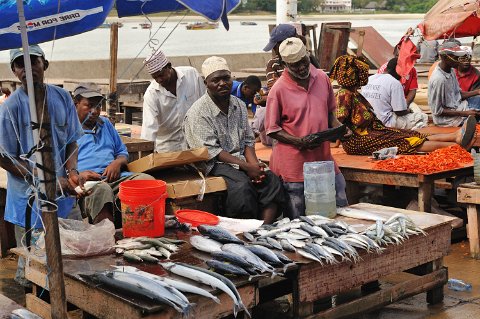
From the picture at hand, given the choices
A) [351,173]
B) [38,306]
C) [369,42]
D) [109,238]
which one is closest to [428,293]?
[351,173]

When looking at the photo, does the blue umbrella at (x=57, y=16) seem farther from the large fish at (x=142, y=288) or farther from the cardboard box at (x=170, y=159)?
the cardboard box at (x=170, y=159)

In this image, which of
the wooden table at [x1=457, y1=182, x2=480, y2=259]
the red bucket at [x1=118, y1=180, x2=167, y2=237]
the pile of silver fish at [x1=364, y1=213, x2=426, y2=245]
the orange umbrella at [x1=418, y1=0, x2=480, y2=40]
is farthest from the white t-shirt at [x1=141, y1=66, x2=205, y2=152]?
the orange umbrella at [x1=418, y1=0, x2=480, y2=40]

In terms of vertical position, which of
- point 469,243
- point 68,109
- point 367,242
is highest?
point 68,109

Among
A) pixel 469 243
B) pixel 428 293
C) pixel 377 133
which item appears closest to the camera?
pixel 428 293

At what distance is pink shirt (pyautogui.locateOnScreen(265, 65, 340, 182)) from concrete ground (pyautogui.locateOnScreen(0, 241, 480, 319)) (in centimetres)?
127

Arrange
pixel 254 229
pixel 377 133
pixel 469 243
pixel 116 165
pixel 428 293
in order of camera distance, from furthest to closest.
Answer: pixel 377 133, pixel 469 243, pixel 116 165, pixel 428 293, pixel 254 229

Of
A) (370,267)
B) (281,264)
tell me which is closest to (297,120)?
(370,267)

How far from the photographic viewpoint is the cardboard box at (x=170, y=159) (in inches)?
259

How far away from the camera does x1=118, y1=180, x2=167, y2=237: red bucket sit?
540 cm

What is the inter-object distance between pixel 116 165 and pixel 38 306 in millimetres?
1583

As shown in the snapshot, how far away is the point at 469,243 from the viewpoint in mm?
7617

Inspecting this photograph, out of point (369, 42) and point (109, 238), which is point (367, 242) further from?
point (369, 42)

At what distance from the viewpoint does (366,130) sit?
862 centimetres

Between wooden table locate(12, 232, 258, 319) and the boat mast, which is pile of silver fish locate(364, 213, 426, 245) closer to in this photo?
wooden table locate(12, 232, 258, 319)
